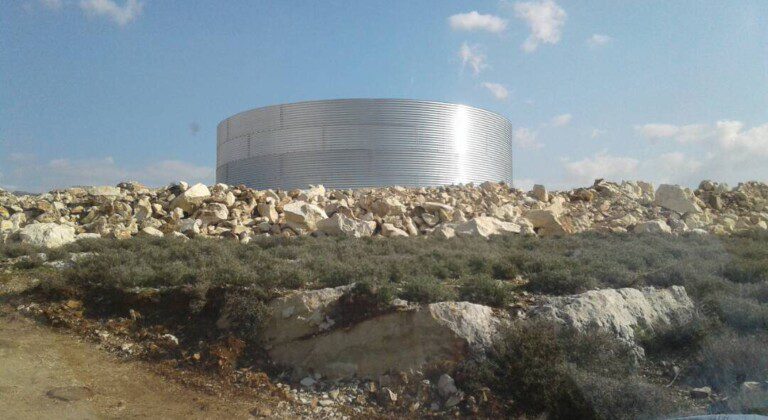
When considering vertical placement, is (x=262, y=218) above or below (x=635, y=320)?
above

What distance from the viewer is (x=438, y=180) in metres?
27.7

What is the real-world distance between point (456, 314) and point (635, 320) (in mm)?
2398

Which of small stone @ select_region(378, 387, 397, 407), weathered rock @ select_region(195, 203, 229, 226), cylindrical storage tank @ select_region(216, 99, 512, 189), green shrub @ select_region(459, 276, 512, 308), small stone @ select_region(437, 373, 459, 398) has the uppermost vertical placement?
cylindrical storage tank @ select_region(216, 99, 512, 189)

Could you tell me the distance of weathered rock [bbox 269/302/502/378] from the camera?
7.07 meters

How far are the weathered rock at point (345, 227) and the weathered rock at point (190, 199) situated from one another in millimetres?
3876

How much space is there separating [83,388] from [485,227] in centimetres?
1093

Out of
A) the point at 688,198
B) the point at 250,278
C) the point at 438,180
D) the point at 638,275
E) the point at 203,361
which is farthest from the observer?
the point at 438,180

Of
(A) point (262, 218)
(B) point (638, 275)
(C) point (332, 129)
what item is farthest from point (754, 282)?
(C) point (332, 129)

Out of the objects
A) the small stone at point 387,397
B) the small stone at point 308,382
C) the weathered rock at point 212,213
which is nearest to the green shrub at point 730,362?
the small stone at point 387,397

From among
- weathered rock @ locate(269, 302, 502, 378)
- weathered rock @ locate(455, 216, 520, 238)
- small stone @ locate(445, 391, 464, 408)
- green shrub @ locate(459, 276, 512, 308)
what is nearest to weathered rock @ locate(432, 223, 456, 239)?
weathered rock @ locate(455, 216, 520, 238)

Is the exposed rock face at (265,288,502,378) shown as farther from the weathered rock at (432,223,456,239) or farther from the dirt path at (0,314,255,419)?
the weathered rock at (432,223,456,239)

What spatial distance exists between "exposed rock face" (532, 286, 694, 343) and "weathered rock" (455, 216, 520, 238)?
6928mm

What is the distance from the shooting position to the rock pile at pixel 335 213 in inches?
594

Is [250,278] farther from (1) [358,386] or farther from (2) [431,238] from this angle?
(2) [431,238]
